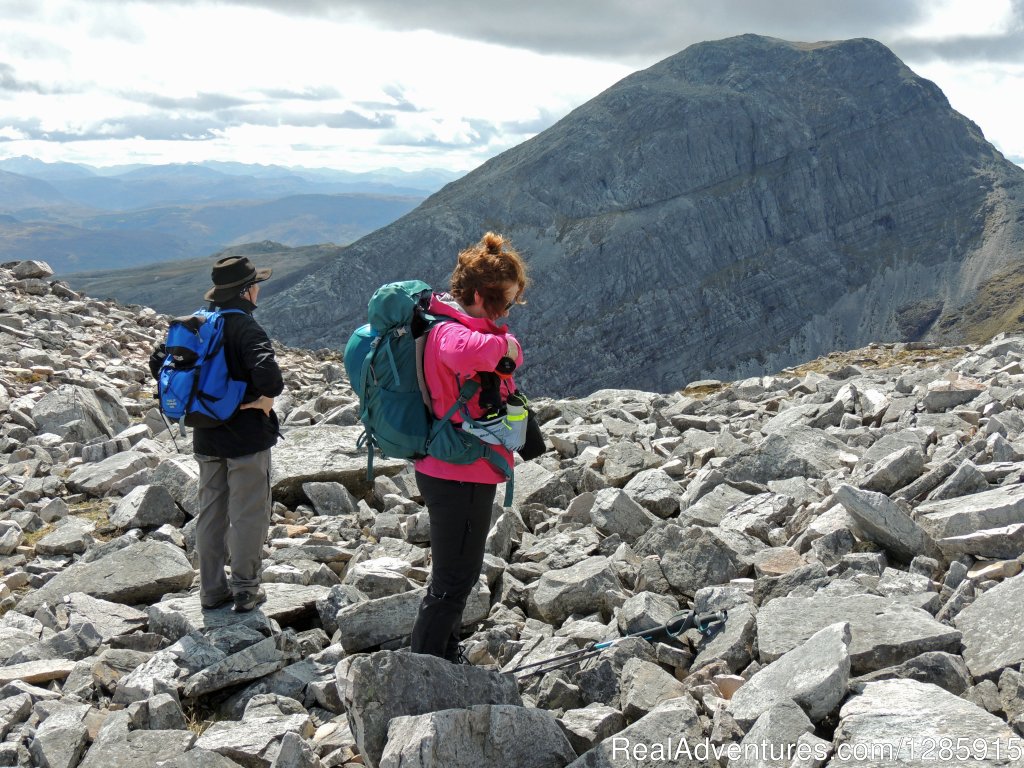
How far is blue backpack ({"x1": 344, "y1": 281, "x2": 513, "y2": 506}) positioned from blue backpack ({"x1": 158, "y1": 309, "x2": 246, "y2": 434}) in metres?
2.05

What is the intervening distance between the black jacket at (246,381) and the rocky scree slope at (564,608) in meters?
1.54

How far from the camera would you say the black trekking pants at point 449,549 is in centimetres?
586

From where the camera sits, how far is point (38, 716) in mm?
6312

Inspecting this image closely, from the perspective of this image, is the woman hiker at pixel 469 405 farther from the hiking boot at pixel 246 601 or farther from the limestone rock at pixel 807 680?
the hiking boot at pixel 246 601

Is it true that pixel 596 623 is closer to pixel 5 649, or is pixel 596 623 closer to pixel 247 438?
pixel 247 438

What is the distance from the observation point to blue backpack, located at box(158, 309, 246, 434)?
750 centimetres

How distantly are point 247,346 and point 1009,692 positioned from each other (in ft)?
20.2

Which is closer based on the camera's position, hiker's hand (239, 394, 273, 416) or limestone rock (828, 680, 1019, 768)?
limestone rock (828, 680, 1019, 768)

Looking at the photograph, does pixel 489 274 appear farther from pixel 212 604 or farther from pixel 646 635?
pixel 212 604

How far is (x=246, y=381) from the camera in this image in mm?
7660

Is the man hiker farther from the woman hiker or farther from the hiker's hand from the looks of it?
the woman hiker

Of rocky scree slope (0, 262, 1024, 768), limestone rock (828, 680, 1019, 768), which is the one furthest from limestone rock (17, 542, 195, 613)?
limestone rock (828, 680, 1019, 768)

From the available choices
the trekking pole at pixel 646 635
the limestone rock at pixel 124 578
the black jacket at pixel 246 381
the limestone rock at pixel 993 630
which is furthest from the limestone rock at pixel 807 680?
the limestone rock at pixel 124 578

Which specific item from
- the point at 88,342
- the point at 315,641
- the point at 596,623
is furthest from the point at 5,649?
the point at 88,342
